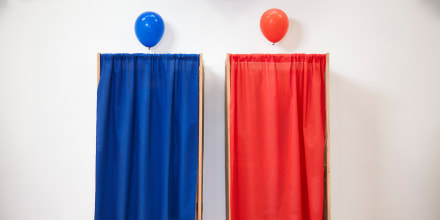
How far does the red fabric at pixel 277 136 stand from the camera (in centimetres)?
213

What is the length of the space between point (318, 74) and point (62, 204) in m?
2.46

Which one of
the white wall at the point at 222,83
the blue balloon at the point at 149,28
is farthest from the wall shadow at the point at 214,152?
the blue balloon at the point at 149,28

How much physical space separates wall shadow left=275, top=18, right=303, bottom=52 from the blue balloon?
1.08m

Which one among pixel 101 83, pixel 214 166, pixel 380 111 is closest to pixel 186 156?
pixel 214 166

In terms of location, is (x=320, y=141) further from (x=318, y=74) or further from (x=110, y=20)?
(x=110, y=20)

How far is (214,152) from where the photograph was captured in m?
2.49

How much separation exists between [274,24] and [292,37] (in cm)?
31

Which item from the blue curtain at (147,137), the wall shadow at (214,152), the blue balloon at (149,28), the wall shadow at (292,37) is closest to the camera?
the blue curtain at (147,137)

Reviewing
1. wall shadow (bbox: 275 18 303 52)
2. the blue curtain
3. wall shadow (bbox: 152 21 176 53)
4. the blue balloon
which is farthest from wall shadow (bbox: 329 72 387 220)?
the blue balloon

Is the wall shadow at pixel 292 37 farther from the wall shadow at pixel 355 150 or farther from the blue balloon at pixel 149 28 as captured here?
the blue balloon at pixel 149 28

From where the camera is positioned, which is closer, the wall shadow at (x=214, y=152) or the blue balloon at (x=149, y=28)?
the blue balloon at (x=149, y=28)

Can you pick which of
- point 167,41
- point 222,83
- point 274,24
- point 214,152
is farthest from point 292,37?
point 214,152

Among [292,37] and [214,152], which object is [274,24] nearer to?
[292,37]

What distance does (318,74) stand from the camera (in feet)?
7.18
